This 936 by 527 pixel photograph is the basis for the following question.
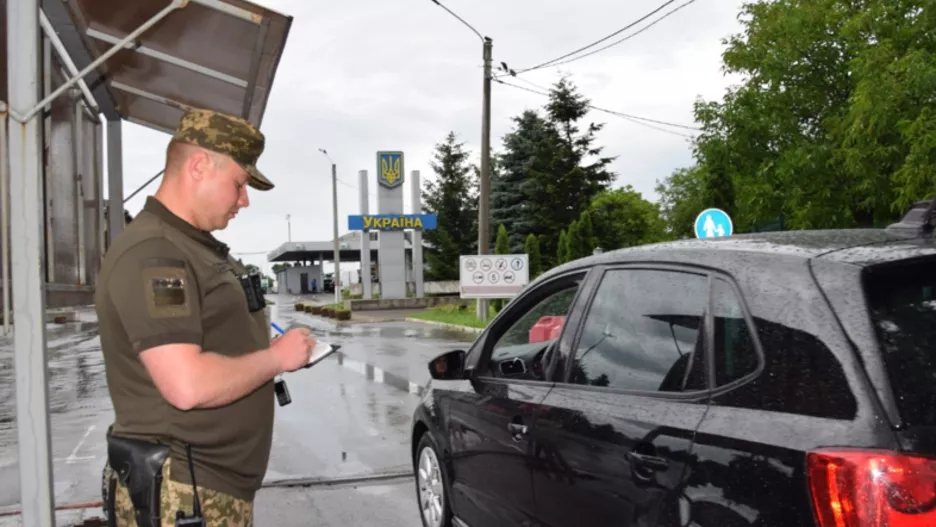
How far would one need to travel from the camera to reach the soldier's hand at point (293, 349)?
224 centimetres

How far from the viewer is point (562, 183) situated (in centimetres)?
4972

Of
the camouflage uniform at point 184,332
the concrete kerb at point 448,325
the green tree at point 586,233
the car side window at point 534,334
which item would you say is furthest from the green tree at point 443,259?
the camouflage uniform at point 184,332

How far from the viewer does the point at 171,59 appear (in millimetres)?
5137

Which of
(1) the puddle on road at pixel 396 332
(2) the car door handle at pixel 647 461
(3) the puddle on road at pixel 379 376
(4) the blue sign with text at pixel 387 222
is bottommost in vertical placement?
(1) the puddle on road at pixel 396 332

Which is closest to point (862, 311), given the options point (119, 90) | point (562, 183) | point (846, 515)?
point (846, 515)

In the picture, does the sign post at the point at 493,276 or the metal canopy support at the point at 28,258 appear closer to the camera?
the metal canopy support at the point at 28,258

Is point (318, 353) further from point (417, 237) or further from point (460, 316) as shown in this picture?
point (417, 237)

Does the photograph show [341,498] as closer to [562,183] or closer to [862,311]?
[862,311]

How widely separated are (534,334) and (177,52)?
9.83ft

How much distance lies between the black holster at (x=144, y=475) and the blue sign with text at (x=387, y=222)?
40.2m

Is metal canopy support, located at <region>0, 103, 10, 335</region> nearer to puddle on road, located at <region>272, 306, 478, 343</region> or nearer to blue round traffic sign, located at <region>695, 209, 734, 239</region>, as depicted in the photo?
blue round traffic sign, located at <region>695, 209, 734, 239</region>

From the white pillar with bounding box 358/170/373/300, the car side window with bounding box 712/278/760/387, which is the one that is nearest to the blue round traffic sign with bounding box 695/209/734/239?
the car side window with bounding box 712/278/760/387

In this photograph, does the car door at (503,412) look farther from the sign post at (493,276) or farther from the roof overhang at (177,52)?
the sign post at (493,276)

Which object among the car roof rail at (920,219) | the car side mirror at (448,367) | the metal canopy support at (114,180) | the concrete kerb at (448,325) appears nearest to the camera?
the car roof rail at (920,219)
